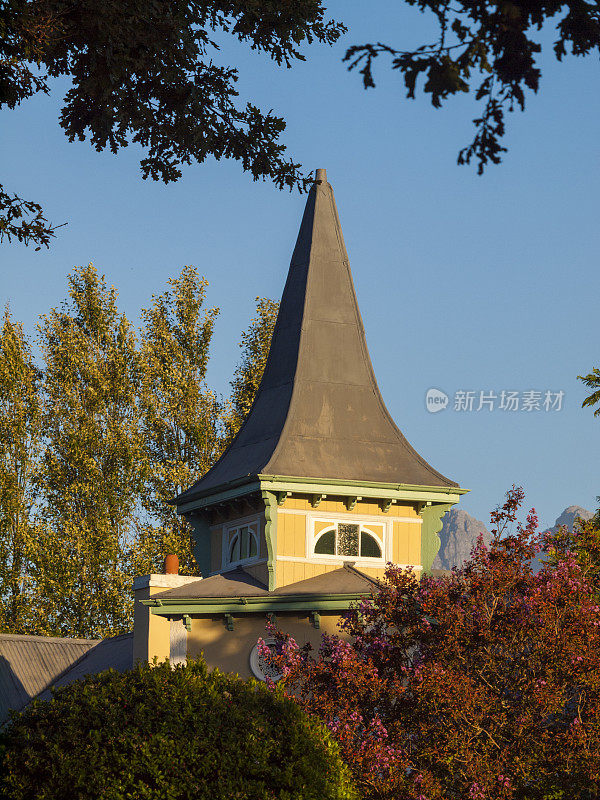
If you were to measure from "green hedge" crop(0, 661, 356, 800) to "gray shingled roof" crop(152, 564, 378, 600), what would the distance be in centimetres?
849

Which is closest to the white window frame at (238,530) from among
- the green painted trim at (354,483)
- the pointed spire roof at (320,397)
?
the pointed spire roof at (320,397)

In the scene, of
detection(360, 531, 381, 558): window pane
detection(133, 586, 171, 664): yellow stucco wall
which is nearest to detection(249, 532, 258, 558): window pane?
detection(133, 586, 171, 664): yellow stucco wall

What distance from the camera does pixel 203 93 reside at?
16031 millimetres

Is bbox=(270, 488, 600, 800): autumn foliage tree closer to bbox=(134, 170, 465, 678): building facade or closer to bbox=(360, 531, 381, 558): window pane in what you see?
bbox=(134, 170, 465, 678): building facade

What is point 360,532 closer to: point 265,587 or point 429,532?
point 429,532

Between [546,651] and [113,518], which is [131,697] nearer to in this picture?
[546,651]

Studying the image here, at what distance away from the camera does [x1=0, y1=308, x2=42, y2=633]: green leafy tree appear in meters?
36.6

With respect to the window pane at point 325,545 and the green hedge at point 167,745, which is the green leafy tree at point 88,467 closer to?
the window pane at point 325,545

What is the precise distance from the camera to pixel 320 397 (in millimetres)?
25719

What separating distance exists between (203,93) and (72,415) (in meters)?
23.9

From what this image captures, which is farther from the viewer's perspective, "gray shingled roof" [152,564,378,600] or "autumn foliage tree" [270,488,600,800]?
"gray shingled roof" [152,564,378,600]

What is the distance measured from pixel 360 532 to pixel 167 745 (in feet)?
39.1

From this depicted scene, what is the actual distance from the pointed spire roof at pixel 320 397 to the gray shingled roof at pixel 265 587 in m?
2.04

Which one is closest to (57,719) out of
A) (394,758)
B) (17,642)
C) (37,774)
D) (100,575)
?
(37,774)
